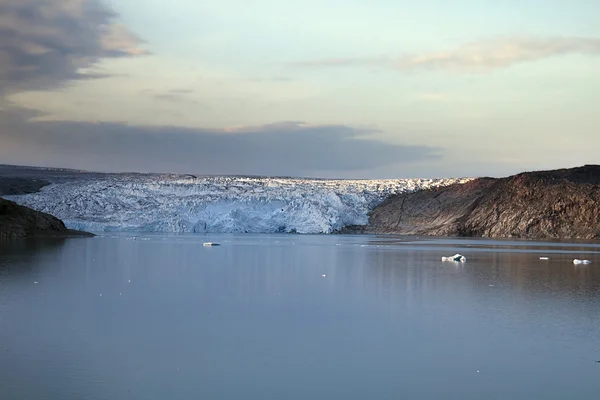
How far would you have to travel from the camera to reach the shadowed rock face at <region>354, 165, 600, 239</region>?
149 ft

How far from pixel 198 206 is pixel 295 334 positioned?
123ft

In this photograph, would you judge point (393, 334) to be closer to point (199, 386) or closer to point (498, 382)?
point (498, 382)

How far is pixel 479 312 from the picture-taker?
12.1 meters

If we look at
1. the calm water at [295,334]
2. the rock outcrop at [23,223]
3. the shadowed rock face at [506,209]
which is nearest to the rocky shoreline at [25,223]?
the rock outcrop at [23,223]

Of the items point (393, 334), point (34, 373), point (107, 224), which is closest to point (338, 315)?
point (393, 334)

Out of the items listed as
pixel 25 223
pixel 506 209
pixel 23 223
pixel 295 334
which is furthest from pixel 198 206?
pixel 295 334

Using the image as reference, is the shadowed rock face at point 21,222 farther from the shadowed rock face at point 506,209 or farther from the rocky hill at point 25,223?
the shadowed rock face at point 506,209

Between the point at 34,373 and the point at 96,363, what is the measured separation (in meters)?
0.69

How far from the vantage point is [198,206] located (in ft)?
154

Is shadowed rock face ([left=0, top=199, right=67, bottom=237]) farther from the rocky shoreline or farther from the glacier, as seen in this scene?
the glacier

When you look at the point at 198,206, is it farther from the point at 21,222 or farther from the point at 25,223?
the point at 21,222

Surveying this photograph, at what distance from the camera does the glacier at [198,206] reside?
149ft

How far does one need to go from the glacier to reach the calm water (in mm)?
26601

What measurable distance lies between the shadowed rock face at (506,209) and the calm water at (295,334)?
28.6 metres
